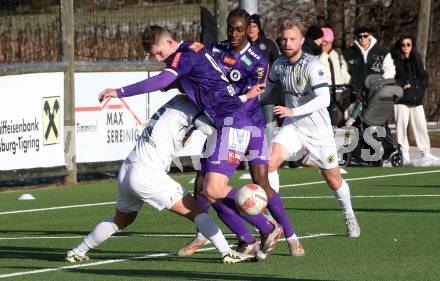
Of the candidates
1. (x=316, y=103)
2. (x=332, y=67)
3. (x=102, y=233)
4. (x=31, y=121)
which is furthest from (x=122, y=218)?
(x=332, y=67)

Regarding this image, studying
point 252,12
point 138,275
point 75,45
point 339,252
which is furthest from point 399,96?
point 138,275

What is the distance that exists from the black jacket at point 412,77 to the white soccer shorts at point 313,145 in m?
9.03

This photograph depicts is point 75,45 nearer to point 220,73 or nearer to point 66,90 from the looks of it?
point 66,90

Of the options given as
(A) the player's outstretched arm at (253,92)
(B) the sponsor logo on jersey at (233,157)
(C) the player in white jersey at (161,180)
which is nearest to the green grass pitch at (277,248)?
(C) the player in white jersey at (161,180)

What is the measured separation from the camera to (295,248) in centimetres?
1152

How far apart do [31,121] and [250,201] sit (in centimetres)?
795

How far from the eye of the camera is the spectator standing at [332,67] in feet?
67.6

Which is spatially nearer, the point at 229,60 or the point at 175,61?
the point at 175,61

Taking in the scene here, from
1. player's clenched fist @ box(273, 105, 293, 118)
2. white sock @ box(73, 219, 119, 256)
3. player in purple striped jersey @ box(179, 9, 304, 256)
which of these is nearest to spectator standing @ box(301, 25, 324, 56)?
player in purple striped jersey @ box(179, 9, 304, 256)

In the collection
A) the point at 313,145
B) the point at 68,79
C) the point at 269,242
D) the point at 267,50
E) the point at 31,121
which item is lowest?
the point at 269,242

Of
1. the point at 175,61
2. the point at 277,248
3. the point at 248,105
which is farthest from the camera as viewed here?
the point at 277,248

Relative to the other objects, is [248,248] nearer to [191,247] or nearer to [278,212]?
[278,212]

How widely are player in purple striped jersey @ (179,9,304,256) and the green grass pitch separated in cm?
20

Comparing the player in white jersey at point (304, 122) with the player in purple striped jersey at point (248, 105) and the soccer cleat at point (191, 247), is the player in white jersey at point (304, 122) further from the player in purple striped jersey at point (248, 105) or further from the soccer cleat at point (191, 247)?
the soccer cleat at point (191, 247)
